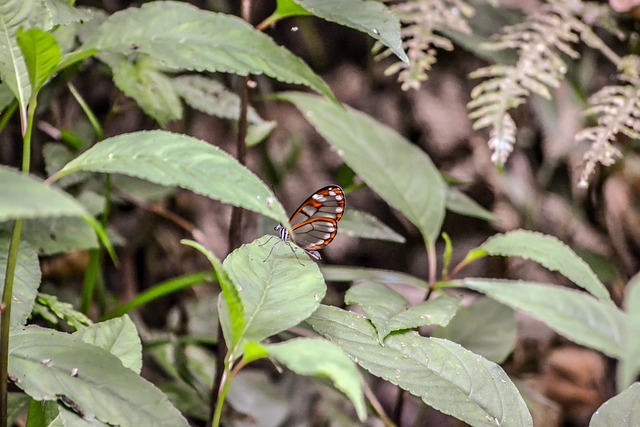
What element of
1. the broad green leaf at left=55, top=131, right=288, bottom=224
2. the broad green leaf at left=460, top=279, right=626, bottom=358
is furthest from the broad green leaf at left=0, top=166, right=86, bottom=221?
the broad green leaf at left=460, top=279, right=626, bottom=358

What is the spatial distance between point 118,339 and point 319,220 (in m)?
0.34

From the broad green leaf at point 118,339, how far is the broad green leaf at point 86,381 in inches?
2.9

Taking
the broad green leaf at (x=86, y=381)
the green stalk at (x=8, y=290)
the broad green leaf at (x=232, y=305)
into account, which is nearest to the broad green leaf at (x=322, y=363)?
the broad green leaf at (x=232, y=305)

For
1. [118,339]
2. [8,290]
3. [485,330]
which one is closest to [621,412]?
[485,330]

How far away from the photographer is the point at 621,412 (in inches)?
32.2

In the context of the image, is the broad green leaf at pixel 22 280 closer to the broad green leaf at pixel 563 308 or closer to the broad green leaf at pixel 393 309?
the broad green leaf at pixel 393 309

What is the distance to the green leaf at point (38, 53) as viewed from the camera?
617mm

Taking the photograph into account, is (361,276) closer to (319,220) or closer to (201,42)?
(319,220)

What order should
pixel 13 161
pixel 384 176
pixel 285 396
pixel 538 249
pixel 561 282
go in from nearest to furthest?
pixel 538 249
pixel 384 176
pixel 285 396
pixel 13 161
pixel 561 282

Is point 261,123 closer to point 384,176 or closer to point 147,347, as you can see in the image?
point 384,176

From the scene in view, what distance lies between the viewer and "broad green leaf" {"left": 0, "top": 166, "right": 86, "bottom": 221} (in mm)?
433

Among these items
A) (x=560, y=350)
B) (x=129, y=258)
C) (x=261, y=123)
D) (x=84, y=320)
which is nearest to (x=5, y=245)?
(x=84, y=320)

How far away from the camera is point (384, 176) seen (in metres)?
1.20

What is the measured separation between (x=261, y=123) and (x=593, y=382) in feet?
4.64
